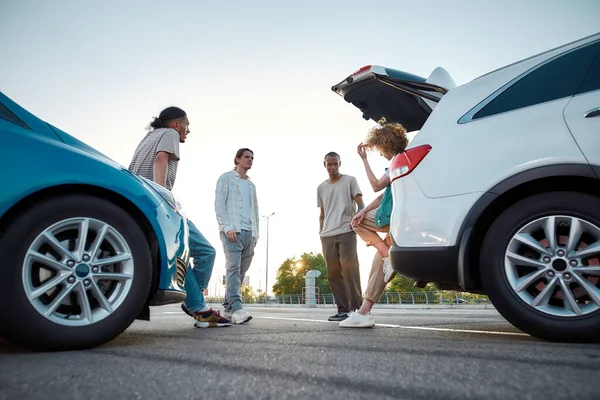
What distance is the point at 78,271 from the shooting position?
222 cm

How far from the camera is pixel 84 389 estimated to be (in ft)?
4.41

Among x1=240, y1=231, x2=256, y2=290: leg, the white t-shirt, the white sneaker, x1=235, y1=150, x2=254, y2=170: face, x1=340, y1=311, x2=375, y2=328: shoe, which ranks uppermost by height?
x1=235, y1=150, x2=254, y2=170: face

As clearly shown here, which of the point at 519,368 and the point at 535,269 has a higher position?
the point at 535,269

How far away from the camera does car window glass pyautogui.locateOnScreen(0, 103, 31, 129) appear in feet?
7.30

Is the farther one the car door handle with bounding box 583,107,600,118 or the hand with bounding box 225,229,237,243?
the hand with bounding box 225,229,237,243

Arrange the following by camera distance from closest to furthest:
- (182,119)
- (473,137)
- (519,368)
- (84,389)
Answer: (84,389) → (519,368) → (473,137) → (182,119)

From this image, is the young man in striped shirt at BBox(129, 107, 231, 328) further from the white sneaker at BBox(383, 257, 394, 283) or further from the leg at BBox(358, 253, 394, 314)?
the white sneaker at BBox(383, 257, 394, 283)

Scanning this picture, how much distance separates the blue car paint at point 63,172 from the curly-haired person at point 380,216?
1.98 m

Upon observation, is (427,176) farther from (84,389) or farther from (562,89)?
(84,389)

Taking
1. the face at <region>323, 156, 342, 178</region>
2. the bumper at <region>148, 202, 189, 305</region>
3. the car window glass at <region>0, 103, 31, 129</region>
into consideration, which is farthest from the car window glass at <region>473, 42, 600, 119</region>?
the face at <region>323, 156, 342, 178</region>

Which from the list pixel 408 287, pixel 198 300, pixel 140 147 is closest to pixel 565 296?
pixel 198 300

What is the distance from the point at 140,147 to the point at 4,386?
2.75 metres

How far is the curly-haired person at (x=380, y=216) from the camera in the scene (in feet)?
13.2

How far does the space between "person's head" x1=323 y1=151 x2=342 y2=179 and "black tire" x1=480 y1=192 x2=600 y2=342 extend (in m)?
3.46
